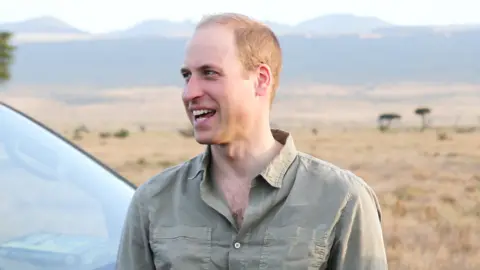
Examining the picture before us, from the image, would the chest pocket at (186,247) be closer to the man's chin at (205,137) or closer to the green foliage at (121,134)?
the man's chin at (205,137)

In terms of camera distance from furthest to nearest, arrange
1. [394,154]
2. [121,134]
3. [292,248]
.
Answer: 1. [121,134]
2. [394,154]
3. [292,248]

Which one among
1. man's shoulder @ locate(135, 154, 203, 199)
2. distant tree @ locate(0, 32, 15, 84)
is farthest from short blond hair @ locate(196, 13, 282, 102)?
distant tree @ locate(0, 32, 15, 84)

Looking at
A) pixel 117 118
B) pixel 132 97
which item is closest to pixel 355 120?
pixel 117 118

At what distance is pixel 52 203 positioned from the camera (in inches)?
121

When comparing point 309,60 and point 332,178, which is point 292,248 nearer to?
point 332,178

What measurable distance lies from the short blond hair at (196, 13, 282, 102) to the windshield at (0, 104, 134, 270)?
0.94m

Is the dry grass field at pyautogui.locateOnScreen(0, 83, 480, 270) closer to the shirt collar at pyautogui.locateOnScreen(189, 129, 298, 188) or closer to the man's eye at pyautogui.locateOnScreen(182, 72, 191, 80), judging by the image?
the shirt collar at pyautogui.locateOnScreen(189, 129, 298, 188)

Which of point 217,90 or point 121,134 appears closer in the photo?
point 217,90

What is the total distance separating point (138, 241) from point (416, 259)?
224 inches

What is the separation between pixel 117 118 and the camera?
188 ft

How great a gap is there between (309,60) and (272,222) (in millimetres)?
78861

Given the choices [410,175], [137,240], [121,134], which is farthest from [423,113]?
[137,240]

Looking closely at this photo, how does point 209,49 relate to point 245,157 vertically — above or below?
above

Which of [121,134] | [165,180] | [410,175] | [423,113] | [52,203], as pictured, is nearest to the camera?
[165,180]
